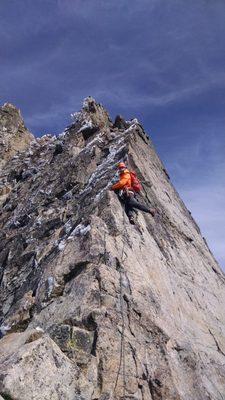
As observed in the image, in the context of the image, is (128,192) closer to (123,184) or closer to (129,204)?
(129,204)

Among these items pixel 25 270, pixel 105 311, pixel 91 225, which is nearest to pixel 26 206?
Answer: pixel 25 270

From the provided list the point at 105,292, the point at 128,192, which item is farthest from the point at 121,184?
the point at 105,292

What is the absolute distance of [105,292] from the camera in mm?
13414

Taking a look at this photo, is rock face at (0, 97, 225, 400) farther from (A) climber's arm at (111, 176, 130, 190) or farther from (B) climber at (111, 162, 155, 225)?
(A) climber's arm at (111, 176, 130, 190)

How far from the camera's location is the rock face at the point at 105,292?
11680mm

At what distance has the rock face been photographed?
1168cm

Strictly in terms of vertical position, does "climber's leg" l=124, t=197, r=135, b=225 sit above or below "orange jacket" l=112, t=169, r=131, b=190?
below

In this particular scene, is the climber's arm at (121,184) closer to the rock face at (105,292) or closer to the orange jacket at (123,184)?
the orange jacket at (123,184)

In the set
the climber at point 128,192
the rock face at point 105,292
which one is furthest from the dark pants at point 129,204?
the rock face at point 105,292

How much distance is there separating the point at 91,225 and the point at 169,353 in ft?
16.4

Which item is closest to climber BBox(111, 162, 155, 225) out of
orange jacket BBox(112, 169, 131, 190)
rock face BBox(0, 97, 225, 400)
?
orange jacket BBox(112, 169, 131, 190)

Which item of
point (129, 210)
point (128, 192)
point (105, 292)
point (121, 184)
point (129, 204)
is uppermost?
point (121, 184)

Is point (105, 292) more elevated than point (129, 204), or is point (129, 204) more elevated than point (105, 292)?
point (129, 204)

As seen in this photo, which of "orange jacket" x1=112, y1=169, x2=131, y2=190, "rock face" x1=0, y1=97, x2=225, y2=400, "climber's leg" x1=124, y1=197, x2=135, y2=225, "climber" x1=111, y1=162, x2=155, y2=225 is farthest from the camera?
"orange jacket" x1=112, y1=169, x2=131, y2=190
